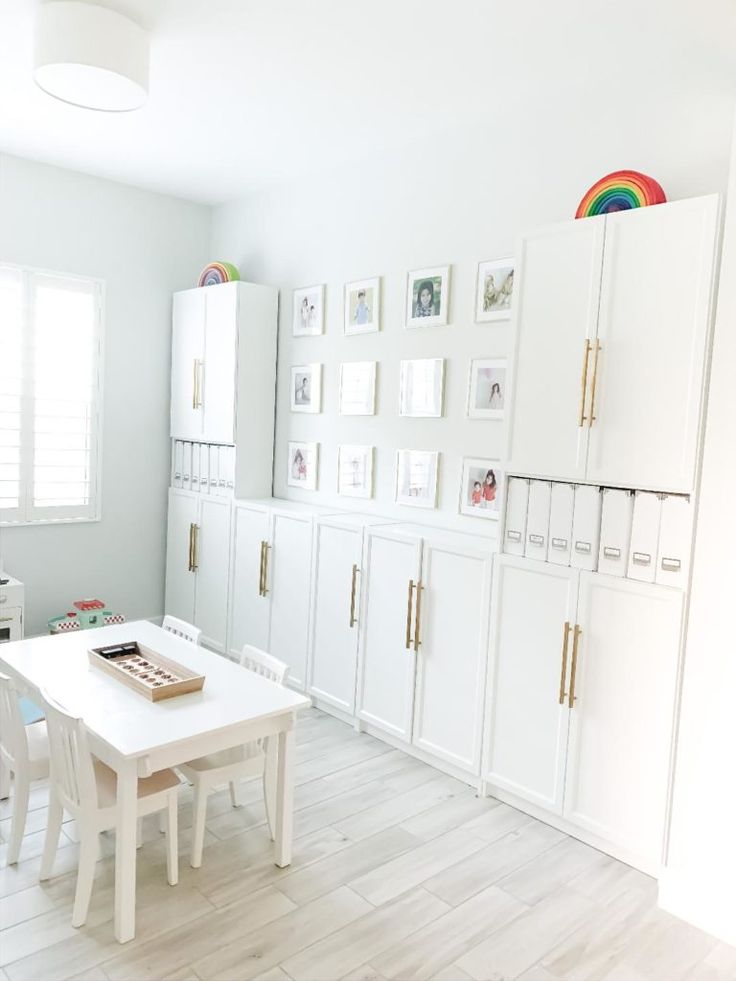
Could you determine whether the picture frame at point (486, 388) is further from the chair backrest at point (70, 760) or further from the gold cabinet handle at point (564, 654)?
the chair backrest at point (70, 760)

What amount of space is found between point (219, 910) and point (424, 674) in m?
1.35

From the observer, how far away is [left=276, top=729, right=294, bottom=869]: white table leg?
257cm

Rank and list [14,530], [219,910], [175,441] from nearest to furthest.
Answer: [219,910], [14,530], [175,441]

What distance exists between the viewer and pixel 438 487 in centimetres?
380

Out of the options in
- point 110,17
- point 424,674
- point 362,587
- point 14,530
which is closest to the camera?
point 110,17

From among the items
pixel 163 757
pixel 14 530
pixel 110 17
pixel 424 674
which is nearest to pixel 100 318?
pixel 14 530

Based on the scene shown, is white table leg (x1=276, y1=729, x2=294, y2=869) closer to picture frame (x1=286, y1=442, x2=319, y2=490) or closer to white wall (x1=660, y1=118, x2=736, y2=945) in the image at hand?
white wall (x1=660, y1=118, x2=736, y2=945)

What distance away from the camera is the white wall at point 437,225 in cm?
302

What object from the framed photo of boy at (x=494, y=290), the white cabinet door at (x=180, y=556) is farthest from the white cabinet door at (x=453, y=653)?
the white cabinet door at (x=180, y=556)

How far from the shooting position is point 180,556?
16.7ft

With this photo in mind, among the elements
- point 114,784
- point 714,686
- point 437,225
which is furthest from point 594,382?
point 114,784

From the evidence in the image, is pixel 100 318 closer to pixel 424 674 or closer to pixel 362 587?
pixel 362 587

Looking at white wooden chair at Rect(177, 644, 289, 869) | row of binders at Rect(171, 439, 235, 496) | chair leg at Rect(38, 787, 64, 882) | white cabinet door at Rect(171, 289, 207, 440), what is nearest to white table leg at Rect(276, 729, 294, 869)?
white wooden chair at Rect(177, 644, 289, 869)

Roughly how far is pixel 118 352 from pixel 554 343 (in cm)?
319
